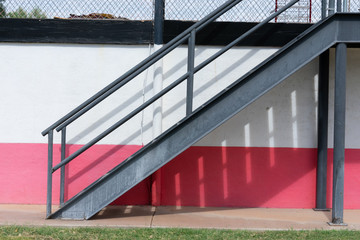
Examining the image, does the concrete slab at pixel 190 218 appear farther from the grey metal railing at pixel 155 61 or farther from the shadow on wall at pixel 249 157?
the grey metal railing at pixel 155 61

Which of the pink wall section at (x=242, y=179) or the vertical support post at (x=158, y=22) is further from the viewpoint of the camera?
the pink wall section at (x=242, y=179)

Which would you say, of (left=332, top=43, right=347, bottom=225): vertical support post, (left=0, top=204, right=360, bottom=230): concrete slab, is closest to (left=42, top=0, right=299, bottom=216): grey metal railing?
(left=0, top=204, right=360, bottom=230): concrete slab

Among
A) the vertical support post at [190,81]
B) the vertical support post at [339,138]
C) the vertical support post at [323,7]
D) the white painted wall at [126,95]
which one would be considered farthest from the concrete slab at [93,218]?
the vertical support post at [323,7]

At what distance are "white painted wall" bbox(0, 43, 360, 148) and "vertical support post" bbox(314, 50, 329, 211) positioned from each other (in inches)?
6.1

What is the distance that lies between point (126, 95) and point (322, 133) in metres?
2.92

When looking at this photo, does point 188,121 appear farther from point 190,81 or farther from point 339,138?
point 339,138

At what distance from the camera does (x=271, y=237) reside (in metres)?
Answer: 5.39

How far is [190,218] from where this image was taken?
20.8 ft

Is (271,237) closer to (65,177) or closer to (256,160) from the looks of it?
(256,160)

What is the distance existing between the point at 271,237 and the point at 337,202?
3.79ft

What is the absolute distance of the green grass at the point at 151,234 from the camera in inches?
208

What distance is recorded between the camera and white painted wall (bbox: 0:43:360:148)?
7.07 metres

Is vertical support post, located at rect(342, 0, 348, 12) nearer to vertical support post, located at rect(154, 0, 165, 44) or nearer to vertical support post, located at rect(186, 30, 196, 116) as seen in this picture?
vertical support post, located at rect(186, 30, 196, 116)

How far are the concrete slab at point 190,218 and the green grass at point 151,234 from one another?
23cm
